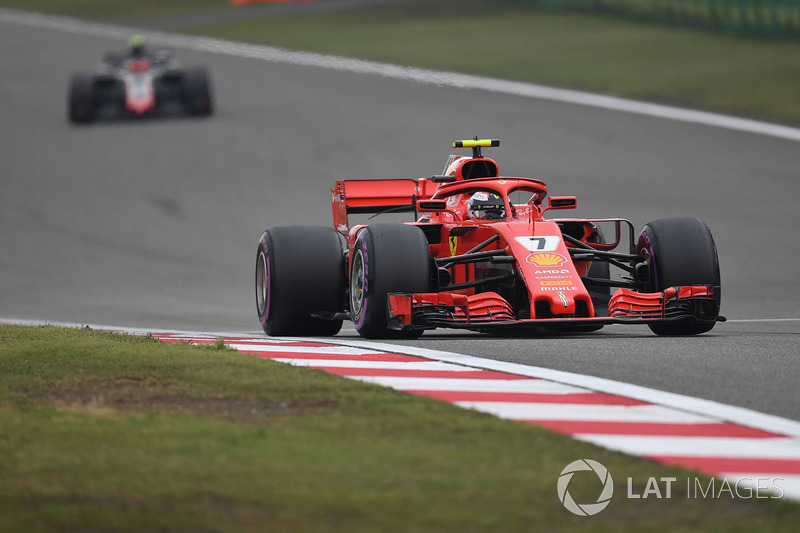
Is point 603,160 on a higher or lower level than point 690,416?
higher

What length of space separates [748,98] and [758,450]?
31.1 m

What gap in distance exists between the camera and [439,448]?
6883 millimetres

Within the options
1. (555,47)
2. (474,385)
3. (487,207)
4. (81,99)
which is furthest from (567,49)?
(474,385)

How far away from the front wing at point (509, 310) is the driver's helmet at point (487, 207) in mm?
1564

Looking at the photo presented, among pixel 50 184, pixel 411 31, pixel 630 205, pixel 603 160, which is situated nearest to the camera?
pixel 630 205

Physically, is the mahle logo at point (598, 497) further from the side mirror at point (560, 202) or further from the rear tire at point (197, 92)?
the rear tire at point (197, 92)

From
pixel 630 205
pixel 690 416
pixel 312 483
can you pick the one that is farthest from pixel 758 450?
pixel 630 205

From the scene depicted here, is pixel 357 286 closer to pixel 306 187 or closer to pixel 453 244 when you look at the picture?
pixel 453 244

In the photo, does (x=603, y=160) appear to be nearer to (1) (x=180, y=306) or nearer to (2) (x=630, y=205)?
(2) (x=630, y=205)

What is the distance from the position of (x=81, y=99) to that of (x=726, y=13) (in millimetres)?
24210

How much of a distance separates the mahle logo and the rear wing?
8.86 m

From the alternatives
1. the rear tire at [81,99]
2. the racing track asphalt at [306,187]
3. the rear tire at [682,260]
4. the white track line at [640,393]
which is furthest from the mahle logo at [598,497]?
the rear tire at [81,99]

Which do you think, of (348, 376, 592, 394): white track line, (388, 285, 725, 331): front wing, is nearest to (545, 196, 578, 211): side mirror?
(388, 285, 725, 331): front wing

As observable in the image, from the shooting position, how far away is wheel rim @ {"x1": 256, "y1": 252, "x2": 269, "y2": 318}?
1385 centimetres
